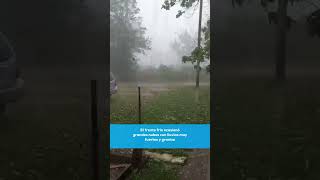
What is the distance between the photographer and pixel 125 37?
3123 millimetres

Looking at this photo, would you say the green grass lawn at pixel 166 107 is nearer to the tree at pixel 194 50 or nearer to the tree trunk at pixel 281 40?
the tree at pixel 194 50

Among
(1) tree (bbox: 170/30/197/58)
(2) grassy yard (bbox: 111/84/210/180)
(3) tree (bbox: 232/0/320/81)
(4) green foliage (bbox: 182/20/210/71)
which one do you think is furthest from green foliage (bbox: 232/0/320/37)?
(2) grassy yard (bbox: 111/84/210/180)

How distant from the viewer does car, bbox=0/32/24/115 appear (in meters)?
3.16

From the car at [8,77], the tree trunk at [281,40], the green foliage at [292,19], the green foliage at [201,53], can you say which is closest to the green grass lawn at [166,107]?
the green foliage at [201,53]

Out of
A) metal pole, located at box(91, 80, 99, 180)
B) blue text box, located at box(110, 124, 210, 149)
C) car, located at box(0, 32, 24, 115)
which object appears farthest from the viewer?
car, located at box(0, 32, 24, 115)

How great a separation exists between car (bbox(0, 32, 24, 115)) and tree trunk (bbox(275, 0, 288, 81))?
2527 mm

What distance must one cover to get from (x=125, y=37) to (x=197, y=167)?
1474 millimetres

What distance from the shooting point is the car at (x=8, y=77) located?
316 cm

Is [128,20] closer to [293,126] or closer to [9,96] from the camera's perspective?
[9,96]

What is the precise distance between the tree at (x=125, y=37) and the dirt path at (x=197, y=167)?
102cm

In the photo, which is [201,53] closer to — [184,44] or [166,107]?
[184,44]

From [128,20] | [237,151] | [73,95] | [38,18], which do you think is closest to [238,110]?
[237,151]

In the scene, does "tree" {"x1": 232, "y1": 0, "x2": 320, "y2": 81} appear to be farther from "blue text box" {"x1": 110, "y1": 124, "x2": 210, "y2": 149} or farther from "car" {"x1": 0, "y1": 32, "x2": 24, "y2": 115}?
"car" {"x1": 0, "y1": 32, "x2": 24, "y2": 115}

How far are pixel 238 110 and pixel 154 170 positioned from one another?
1.03m
